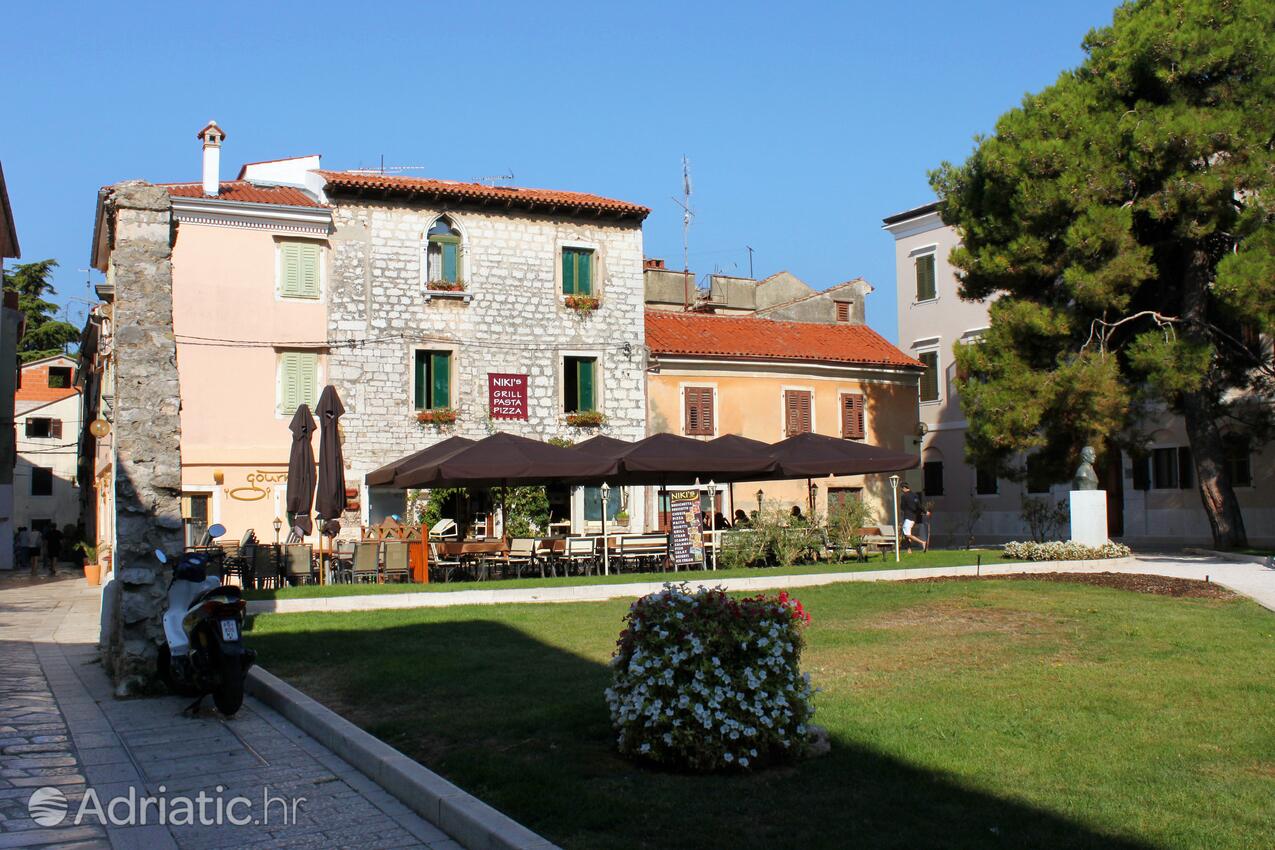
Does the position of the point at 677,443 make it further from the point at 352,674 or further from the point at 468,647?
the point at 352,674

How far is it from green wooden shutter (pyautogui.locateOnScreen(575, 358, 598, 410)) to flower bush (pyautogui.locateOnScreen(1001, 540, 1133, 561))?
37.1 ft

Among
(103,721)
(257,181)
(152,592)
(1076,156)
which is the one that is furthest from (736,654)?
(257,181)

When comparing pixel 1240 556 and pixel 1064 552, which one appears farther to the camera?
pixel 1240 556

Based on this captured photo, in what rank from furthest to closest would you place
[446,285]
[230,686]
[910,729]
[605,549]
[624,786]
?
1. [446,285]
2. [605,549]
3. [230,686]
4. [910,729]
5. [624,786]

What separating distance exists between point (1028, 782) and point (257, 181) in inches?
1070

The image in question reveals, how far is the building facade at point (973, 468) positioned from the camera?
30000 millimetres

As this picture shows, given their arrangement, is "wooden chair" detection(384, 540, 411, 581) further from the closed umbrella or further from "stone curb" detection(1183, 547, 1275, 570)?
"stone curb" detection(1183, 547, 1275, 570)

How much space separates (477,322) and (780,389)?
29.2 feet

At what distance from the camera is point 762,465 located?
19906 mm

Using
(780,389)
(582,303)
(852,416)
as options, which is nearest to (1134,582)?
(780,389)

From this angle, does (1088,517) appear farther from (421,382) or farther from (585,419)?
(421,382)

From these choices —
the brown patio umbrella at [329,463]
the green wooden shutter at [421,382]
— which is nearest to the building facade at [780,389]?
the green wooden shutter at [421,382]

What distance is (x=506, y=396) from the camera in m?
27.8

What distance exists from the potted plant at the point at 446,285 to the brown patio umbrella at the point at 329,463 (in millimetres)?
8388
